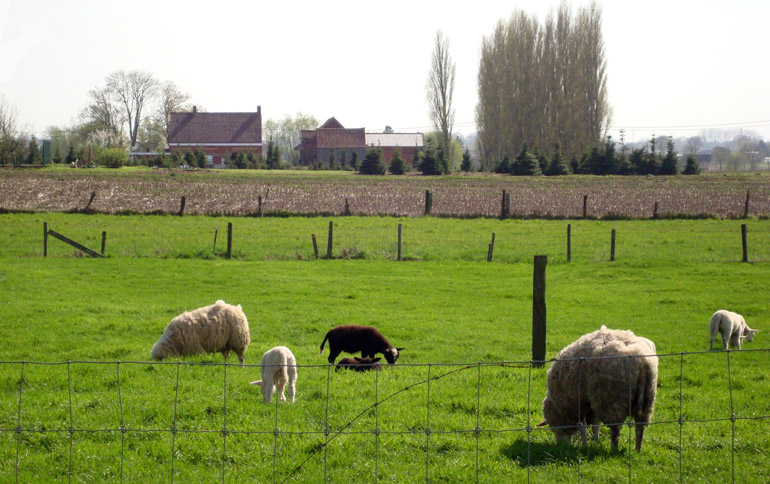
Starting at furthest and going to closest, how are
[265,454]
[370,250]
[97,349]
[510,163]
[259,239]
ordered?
[510,163]
[259,239]
[370,250]
[97,349]
[265,454]

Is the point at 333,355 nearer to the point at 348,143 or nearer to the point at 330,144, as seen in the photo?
the point at 330,144

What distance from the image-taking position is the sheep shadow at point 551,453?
270 inches

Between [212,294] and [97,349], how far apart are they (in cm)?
771

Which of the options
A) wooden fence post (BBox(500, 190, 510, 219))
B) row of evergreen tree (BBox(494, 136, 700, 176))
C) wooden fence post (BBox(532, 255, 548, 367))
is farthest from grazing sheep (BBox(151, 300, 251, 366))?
row of evergreen tree (BBox(494, 136, 700, 176))

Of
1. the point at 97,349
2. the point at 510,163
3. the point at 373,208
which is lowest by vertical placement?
the point at 97,349

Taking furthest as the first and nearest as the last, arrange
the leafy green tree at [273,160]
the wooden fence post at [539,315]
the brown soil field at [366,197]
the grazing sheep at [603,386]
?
the leafy green tree at [273,160]
the brown soil field at [366,197]
the wooden fence post at [539,315]
the grazing sheep at [603,386]

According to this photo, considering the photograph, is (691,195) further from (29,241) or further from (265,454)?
(265,454)

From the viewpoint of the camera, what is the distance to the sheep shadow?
6.85 metres

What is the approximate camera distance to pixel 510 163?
69.9 meters

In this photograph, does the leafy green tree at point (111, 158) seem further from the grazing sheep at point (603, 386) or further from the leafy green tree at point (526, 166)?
the grazing sheep at point (603, 386)

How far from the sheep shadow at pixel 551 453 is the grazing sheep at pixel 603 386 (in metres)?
0.16

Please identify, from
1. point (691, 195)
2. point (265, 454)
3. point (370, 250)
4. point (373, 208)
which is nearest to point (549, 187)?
point (691, 195)

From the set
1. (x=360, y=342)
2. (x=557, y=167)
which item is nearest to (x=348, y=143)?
(x=557, y=167)

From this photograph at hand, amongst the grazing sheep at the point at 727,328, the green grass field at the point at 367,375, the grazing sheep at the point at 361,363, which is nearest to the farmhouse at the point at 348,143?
the green grass field at the point at 367,375
